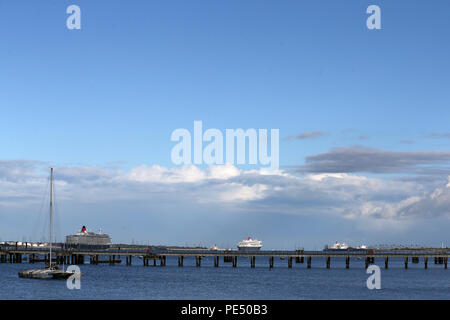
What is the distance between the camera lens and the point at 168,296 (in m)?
67.1
